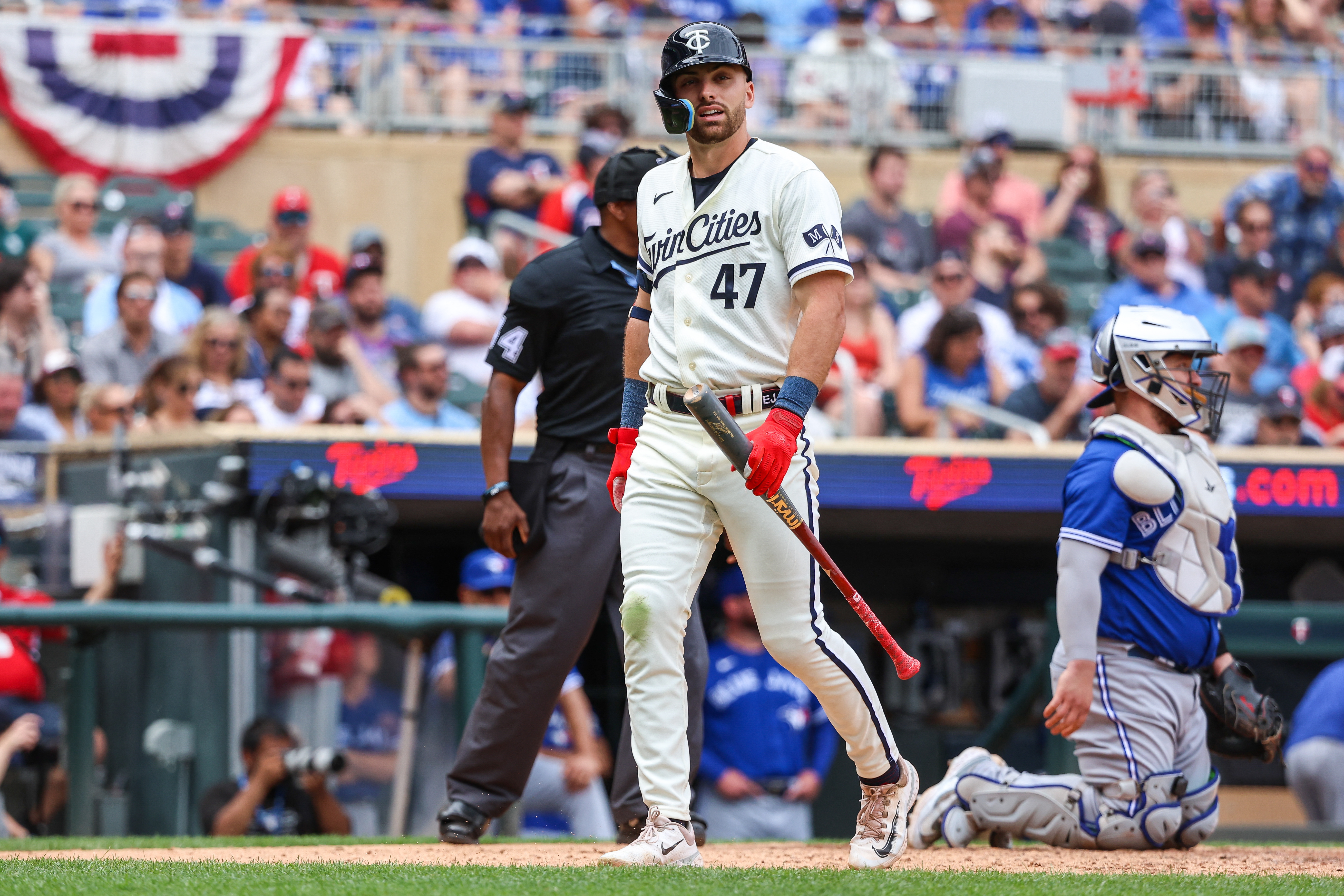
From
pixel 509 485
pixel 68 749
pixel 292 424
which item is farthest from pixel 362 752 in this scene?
pixel 292 424

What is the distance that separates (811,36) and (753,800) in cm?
790

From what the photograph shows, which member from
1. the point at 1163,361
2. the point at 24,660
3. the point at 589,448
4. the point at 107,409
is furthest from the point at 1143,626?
the point at 107,409

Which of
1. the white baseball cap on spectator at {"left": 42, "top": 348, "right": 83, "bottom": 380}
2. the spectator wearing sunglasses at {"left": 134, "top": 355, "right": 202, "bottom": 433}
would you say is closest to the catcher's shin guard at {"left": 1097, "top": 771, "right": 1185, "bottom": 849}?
the spectator wearing sunglasses at {"left": 134, "top": 355, "right": 202, "bottom": 433}

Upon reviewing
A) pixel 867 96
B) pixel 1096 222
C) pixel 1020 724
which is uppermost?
pixel 867 96

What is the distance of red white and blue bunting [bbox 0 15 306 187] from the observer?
11.8 metres

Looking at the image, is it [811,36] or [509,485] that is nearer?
[509,485]

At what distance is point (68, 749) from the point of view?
5.86 metres

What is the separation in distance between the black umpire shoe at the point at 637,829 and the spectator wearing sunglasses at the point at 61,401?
14.8 ft

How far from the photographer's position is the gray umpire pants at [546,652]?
4.80 m

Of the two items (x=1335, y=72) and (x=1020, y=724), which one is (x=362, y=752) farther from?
(x=1335, y=72)

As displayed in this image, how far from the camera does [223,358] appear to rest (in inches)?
331

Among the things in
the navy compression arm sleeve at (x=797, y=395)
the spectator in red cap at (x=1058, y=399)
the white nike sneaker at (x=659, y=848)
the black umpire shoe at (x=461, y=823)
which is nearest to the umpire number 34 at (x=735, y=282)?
the navy compression arm sleeve at (x=797, y=395)

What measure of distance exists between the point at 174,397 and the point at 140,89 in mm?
4733

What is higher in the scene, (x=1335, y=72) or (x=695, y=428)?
(x=1335, y=72)
